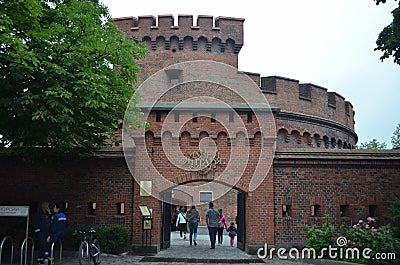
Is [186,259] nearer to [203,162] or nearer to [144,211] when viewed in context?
[144,211]

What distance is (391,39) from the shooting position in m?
11.7

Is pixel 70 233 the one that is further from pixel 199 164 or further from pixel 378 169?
pixel 378 169

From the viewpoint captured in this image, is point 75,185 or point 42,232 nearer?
point 42,232

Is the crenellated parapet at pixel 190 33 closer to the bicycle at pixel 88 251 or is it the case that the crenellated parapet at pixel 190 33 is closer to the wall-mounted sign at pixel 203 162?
the wall-mounted sign at pixel 203 162

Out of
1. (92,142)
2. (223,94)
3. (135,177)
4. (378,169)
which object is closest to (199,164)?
(135,177)

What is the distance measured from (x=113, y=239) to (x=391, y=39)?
1012 cm

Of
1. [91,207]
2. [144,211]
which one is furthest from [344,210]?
[91,207]

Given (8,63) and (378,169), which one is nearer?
(8,63)

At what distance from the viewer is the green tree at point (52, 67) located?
9867 mm

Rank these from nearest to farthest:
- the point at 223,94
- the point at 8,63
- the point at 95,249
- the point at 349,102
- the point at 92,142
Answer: the point at 8,63, the point at 95,249, the point at 92,142, the point at 223,94, the point at 349,102

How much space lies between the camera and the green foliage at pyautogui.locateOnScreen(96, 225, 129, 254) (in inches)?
535

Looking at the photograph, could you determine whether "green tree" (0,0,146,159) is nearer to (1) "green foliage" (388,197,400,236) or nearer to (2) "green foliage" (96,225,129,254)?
(2) "green foliage" (96,225,129,254)

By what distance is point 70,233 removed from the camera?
14.2 m

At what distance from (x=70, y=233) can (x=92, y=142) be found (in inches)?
123
